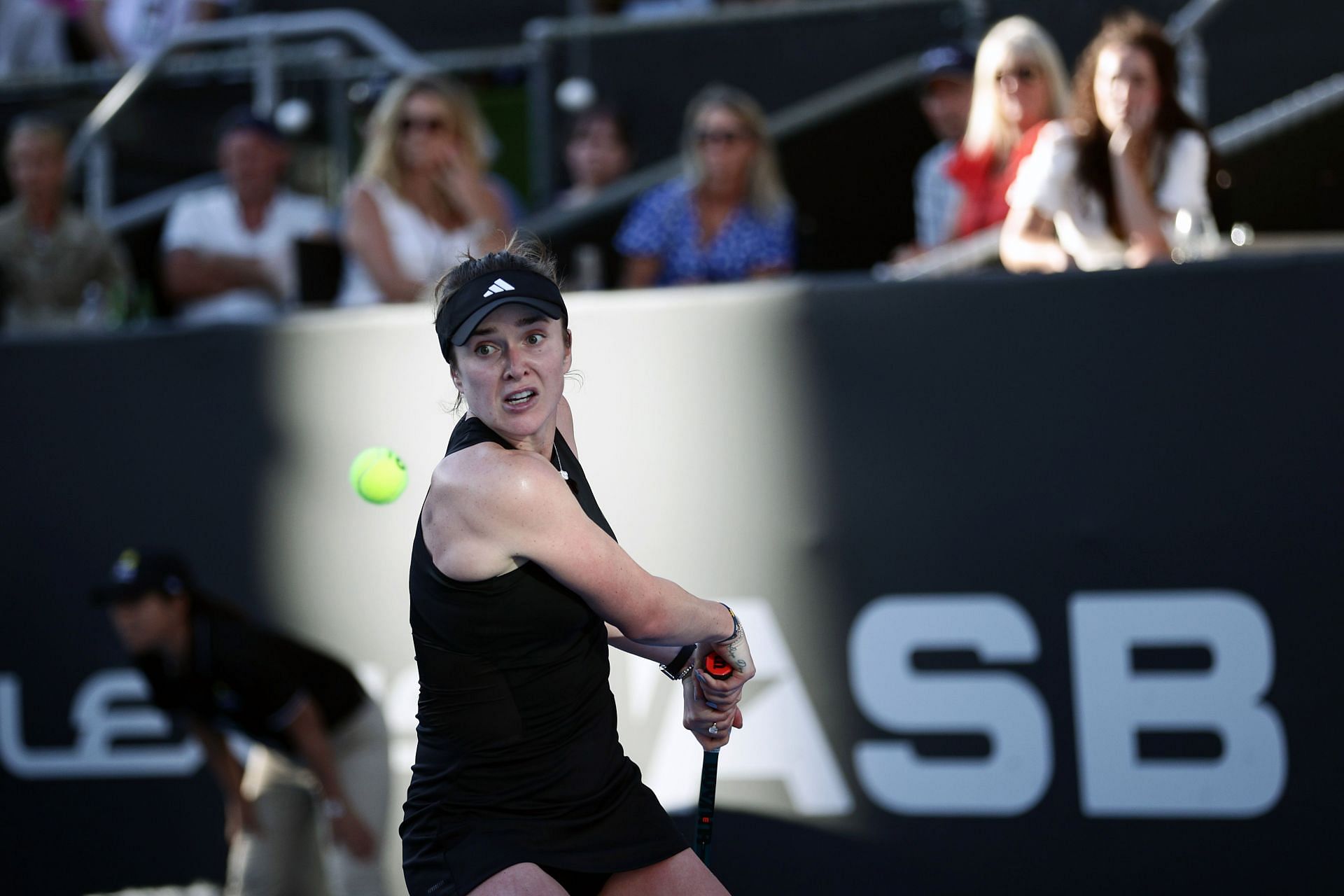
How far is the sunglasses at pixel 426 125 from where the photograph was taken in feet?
18.9

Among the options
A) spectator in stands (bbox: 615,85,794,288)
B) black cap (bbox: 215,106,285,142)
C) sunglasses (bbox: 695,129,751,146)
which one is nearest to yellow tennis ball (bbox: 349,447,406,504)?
spectator in stands (bbox: 615,85,794,288)

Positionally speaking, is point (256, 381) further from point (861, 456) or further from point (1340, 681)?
point (1340, 681)

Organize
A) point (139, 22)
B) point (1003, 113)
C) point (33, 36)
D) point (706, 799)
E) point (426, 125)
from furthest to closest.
Result: point (33, 36), point (139, 22), point (426, 125), point (1003, 113), point (706, 799)

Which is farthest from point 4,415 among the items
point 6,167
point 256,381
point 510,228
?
point 6,167

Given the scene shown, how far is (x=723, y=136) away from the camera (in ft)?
19.6

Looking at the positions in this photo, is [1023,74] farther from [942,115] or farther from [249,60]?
[249,60]

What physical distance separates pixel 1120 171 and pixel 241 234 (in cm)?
363

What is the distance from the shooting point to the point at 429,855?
9.73 feet

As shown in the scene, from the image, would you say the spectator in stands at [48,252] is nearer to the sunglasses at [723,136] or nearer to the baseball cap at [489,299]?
the sunglasses at [723,136]

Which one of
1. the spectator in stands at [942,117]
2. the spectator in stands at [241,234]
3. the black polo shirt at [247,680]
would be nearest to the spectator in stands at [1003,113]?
the spectator in stands at [942,117]

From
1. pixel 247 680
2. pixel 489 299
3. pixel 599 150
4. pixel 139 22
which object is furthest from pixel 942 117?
pixel 139 22

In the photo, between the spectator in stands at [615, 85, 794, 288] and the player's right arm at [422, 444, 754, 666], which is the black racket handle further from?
the spectator in stands at [615, 85, 794, 288]

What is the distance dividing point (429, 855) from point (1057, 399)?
2563 millimetres

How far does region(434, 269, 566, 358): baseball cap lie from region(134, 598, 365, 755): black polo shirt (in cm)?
253
